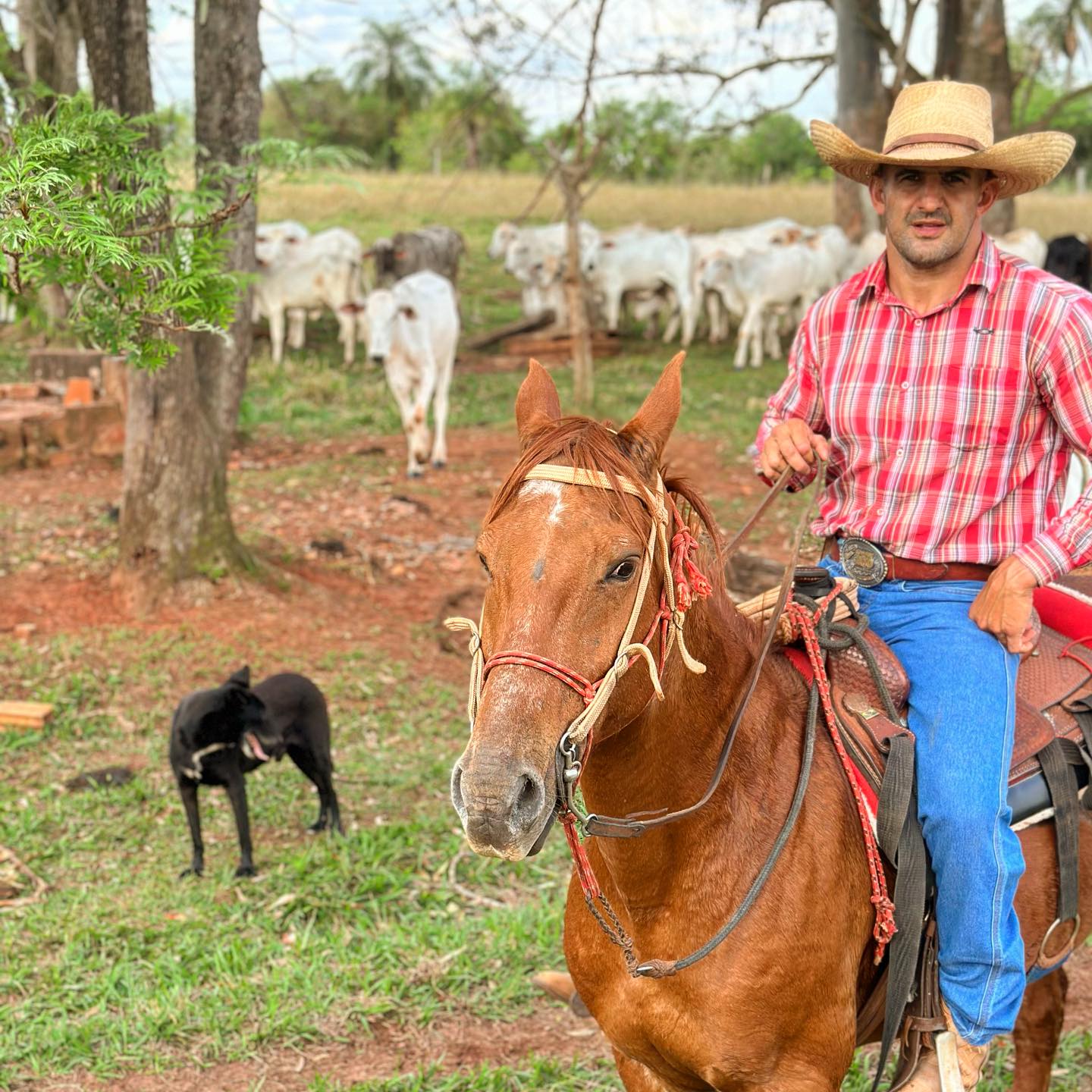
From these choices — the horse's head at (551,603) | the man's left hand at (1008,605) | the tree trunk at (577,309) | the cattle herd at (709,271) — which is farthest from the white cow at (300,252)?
the horse's head at (551,603)

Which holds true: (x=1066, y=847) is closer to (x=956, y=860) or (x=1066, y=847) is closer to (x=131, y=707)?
(x=956, y=860)

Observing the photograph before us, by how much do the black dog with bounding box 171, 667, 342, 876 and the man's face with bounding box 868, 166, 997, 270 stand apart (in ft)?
11.6

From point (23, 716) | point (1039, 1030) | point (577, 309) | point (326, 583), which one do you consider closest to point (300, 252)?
point (577, 309)

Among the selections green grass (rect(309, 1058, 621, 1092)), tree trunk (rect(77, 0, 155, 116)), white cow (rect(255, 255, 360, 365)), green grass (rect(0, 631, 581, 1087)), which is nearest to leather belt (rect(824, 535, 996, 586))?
green grass (rect(309, 1058, 621, 1092))

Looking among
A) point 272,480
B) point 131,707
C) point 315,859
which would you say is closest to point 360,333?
point 272,480

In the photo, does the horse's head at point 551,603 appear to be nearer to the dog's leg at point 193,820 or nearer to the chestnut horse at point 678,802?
the chestnut horse at point 678,802

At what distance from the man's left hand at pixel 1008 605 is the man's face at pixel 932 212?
2.70 ft

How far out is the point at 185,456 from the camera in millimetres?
7859

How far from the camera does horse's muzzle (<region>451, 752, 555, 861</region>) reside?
1995 millimetres

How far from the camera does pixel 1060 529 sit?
2918mm

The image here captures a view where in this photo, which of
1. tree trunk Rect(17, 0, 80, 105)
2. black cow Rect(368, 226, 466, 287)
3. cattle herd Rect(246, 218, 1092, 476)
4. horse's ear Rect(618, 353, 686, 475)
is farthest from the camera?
black cow Rect(368, 226, 466, 287)

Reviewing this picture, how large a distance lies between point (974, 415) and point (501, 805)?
1.77m

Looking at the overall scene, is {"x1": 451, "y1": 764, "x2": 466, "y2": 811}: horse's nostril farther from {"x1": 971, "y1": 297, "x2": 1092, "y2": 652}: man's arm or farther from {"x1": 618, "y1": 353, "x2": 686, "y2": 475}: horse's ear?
{"x1": 971, "y1": 297, "x2": 1092, "y2": 652}: man's arm

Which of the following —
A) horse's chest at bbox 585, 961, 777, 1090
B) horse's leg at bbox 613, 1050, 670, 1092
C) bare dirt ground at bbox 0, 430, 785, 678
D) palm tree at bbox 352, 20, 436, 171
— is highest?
palm tree at bbox 352, 20, 436, 171
